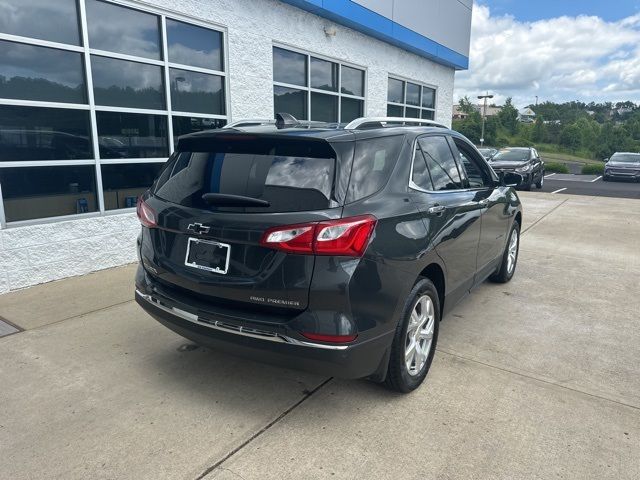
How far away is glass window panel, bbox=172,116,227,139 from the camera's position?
6.62 metres

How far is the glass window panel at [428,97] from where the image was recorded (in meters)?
13.6

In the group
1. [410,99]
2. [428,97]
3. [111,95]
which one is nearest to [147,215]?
[111,95]

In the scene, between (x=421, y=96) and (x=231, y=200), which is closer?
(x=231, y=200)

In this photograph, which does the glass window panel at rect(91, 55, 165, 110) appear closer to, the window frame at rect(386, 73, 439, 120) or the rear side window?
the rear side window

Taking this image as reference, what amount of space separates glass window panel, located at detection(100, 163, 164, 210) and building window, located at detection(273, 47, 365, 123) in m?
2.81

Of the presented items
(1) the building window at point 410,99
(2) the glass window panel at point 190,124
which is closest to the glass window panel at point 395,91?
(1) the building window at point 410,99

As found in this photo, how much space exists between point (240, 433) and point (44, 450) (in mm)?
1033

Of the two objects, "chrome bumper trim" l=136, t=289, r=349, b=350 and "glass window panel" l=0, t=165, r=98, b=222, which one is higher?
"glass window panel" l=0, t=165, r=98, b=222

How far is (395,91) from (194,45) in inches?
258

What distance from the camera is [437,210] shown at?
3271mm

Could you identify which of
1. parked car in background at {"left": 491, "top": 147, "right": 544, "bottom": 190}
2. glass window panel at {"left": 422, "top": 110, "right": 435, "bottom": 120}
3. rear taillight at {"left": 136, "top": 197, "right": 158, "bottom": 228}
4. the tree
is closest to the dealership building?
rear taillight at {"left": 136, "top": 197, "right": 158, "bottom": 228}

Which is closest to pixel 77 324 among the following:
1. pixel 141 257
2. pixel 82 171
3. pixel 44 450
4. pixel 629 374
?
pixel 141 257

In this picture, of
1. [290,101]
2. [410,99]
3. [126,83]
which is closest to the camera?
[126,83]

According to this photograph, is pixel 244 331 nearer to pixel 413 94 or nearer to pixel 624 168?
pixel 413 94
